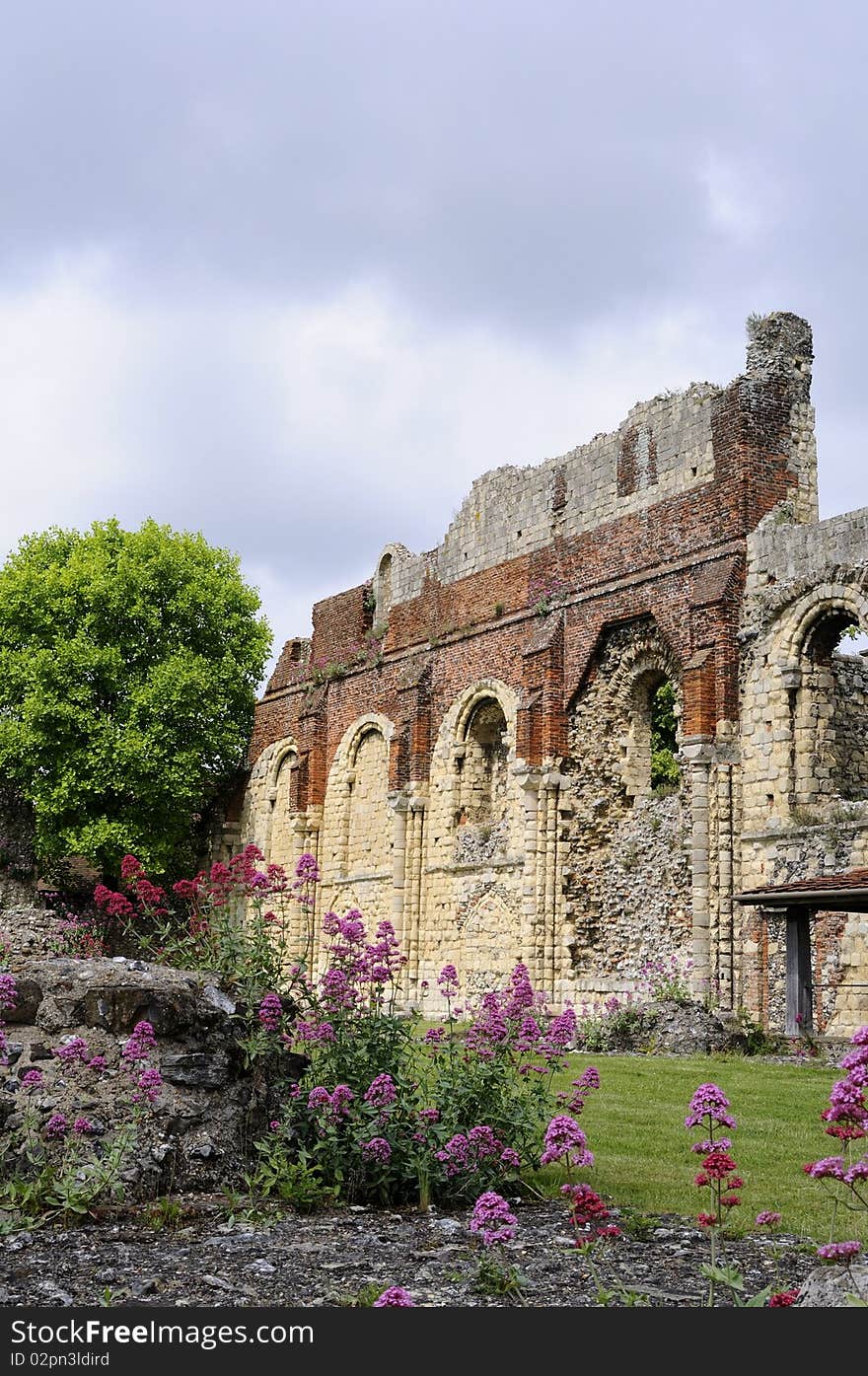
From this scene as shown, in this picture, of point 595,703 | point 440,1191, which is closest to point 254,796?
point 595,703

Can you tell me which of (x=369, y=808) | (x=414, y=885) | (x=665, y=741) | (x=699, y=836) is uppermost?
(x=665, y=741)

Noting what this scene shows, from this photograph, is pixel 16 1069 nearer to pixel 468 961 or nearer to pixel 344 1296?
pixel 344 1296

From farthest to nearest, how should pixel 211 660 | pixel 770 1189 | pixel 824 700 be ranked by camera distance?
pixel 211 660, pixel 824 700, pixel 770 1189

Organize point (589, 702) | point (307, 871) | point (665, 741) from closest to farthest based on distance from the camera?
point (307, 871) → point (589, 702) → point (665, 741)

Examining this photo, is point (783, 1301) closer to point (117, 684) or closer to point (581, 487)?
point (581, 487)

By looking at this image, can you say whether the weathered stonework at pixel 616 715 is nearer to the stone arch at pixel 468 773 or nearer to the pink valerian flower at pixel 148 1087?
the stone arch at pixel 468 773

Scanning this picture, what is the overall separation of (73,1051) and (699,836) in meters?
12.5

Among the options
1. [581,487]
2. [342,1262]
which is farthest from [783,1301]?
[581,487]

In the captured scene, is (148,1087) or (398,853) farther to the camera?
(398,853)

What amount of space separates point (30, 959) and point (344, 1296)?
352 centimetres

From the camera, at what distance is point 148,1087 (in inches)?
265

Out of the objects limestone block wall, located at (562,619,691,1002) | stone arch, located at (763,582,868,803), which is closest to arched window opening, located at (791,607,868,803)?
stone arch, located at (763,582,868,803)

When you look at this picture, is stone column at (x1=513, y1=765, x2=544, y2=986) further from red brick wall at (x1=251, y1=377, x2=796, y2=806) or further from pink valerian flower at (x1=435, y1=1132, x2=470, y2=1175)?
pink valerian flower at (x1=435, y1=1132, x2=470, y2=1175)

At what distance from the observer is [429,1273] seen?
18.3 feet
